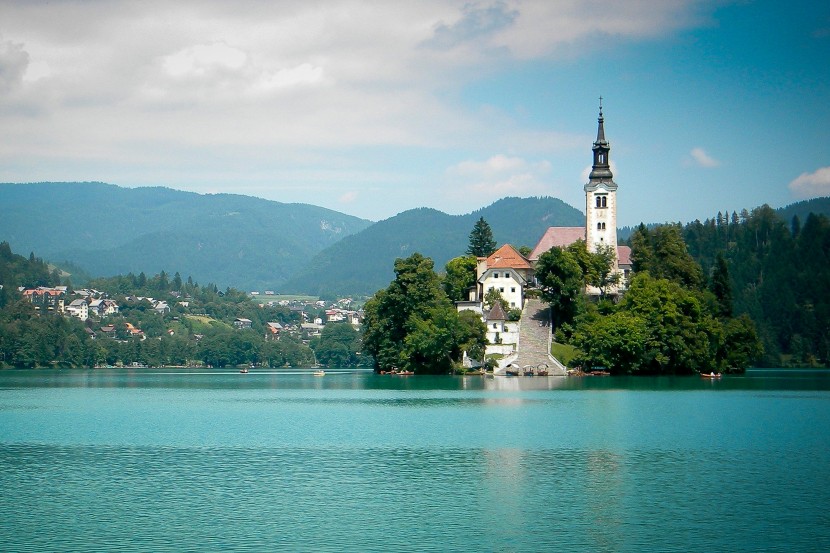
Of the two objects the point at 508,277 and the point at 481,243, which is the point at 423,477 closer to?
the point at 508,277

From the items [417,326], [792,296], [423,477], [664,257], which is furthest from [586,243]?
[423,477]

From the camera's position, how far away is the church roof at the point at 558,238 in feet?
412

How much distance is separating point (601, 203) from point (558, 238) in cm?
780

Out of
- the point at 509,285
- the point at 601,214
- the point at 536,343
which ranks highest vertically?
the point at 601,214

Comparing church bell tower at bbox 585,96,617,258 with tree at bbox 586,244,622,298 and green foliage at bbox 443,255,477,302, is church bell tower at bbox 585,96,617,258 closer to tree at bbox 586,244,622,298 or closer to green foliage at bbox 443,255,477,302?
tree at bbox 586,244,622,298

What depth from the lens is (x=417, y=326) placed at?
112 meters

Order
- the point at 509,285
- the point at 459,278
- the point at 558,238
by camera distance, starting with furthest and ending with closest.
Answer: the point at 558,238 < the point at 459,278 < the point at 509,285

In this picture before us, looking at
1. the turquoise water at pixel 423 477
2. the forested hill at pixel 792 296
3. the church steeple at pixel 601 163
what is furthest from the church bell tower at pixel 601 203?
the turquoise water at pixel 423 477

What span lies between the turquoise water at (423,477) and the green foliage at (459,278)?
53.2 metres

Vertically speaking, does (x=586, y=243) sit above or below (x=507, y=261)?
above

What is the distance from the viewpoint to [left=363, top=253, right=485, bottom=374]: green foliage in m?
109

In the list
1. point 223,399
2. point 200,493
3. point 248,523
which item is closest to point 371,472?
point 200,493

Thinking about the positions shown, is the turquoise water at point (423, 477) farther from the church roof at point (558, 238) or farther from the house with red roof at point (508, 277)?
the church roof at point (558, 238)

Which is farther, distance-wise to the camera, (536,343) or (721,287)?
(721,287)
